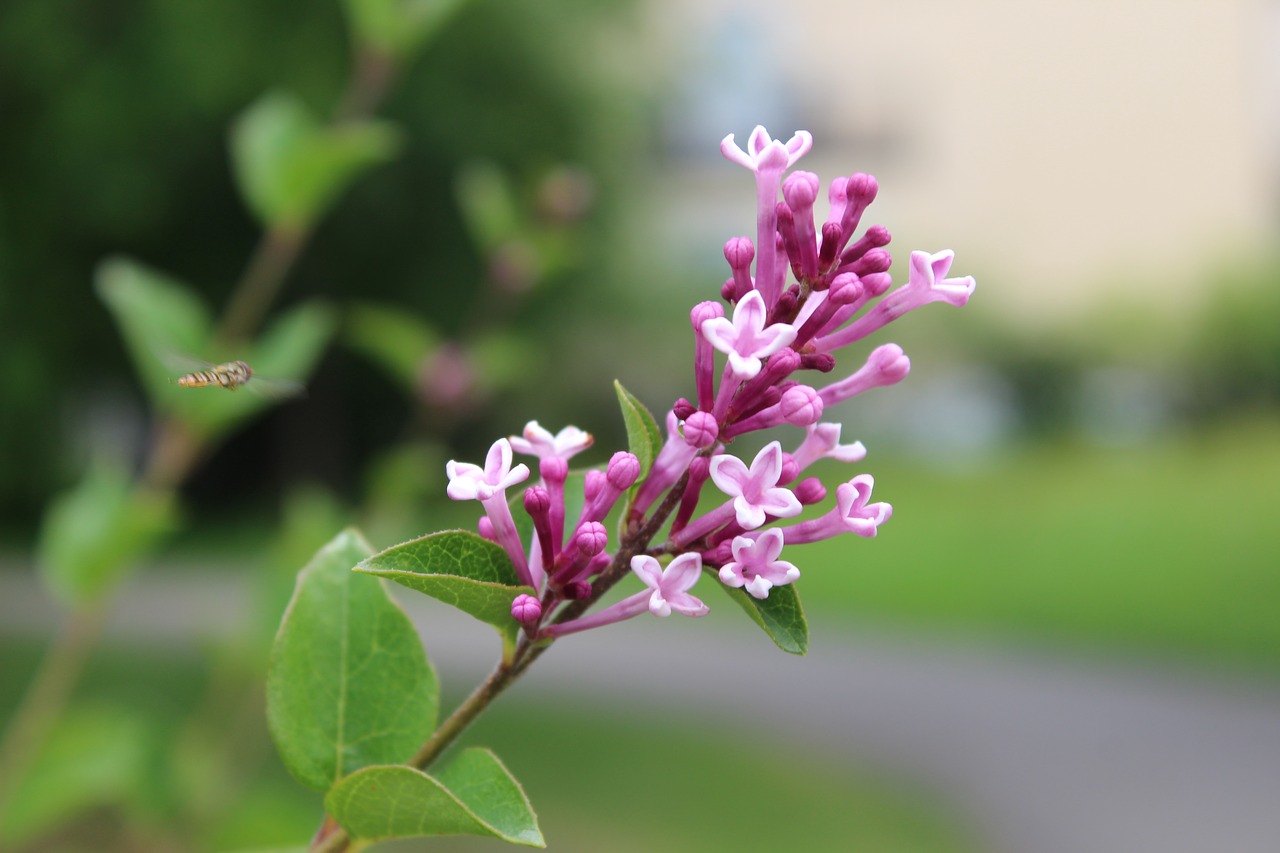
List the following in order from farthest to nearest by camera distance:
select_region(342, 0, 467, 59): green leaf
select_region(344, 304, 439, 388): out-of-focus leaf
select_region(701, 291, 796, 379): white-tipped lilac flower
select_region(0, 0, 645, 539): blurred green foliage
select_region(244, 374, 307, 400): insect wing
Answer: select_region(0, 0, 645, 539): blurred green foliage, select_region(344, 304, 439, 388): out-of-focus leaf, select_region(342, 0, 467, 59): green leaf, select_region(244, 374, 307, 400): insect wing, select_region(701, 291, 796, 379): white-tipped lilac flower

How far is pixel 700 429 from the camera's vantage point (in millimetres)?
951

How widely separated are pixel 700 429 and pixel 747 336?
0.08m

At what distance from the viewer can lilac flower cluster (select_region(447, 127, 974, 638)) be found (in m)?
0.96

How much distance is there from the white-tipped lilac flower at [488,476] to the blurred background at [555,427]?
1334 millimetres

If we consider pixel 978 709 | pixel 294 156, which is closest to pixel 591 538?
pixel 294 156

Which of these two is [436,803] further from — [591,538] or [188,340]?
[188,340]

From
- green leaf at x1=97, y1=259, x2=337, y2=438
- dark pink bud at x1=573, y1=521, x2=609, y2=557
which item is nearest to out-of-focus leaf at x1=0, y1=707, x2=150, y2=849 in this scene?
green leaf at x1=97, y1=259, x2=337, y2=438

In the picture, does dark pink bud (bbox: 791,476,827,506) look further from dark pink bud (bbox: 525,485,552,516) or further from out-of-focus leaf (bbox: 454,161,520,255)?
out-of-focus leaf (bbox: 454,161,520,255)

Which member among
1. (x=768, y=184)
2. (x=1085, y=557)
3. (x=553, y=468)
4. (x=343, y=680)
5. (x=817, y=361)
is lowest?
(x=1085, y=557)

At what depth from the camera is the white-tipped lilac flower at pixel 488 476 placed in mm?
972

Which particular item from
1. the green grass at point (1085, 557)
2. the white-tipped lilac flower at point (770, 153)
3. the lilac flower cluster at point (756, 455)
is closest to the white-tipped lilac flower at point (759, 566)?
the lilac flower cluster at point (756, 455)

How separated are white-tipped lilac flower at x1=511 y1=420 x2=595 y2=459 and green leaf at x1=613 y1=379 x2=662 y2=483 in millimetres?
38

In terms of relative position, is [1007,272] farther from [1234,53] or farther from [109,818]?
[109,818]

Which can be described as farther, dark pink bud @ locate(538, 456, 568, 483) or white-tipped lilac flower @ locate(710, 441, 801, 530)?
dark pink bud @ locate(538, 456, 568, 483)
